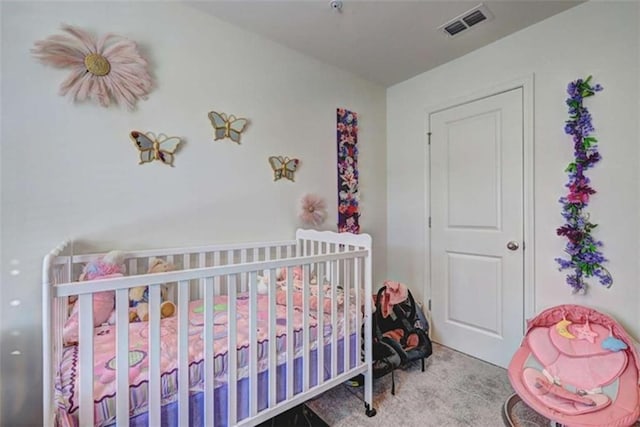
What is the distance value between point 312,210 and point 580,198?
1.77 metres

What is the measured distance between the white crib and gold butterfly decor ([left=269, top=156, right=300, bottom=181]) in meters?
0.67

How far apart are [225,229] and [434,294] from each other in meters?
1.90

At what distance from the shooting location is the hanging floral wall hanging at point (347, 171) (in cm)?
270

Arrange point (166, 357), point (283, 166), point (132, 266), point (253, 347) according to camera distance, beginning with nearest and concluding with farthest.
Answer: point (166, 357) < point (253, 347) < point (132, 266) < point (283, 166)

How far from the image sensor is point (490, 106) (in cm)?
231

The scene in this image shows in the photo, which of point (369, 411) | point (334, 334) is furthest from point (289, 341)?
point (369, 411)

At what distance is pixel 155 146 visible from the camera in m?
1.79

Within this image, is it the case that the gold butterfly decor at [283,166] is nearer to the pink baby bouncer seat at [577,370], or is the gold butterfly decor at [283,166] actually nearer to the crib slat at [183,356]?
the crib slat at [183,356]

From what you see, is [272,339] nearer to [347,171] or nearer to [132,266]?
[132,266]

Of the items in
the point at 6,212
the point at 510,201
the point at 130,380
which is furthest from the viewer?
the point at 510,201

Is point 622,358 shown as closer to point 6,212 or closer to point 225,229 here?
point 225,229

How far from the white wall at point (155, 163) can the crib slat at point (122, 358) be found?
811 mm

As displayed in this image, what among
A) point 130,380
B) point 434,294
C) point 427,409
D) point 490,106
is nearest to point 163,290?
point 130,380

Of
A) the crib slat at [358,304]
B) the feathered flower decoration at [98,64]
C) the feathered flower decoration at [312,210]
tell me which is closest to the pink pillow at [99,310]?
the feathered flower decoration at [98,64]
